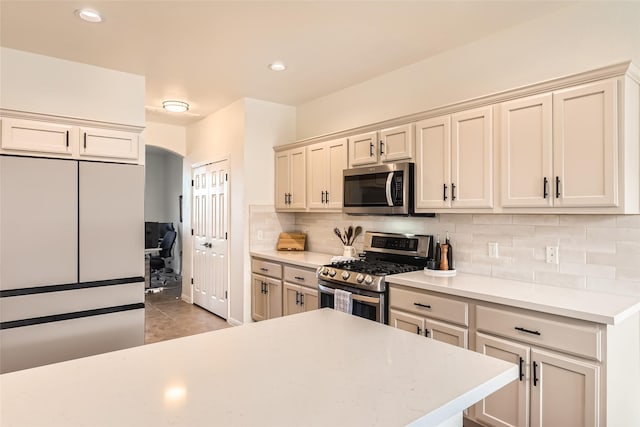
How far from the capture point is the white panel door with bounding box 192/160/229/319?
16.2 ft

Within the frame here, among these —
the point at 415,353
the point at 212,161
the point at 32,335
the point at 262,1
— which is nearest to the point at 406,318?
the point at 415,353

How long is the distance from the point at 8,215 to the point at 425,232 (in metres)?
3.15

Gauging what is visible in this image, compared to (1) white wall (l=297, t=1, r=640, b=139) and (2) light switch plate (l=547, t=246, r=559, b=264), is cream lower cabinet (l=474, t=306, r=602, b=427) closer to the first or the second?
(2) light switch plate (l=547, t=246, r=559, b=264)

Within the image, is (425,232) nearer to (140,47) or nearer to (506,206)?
(506,206)

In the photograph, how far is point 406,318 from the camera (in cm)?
278

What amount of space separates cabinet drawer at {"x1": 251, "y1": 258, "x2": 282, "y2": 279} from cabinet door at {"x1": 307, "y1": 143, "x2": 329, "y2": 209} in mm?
750

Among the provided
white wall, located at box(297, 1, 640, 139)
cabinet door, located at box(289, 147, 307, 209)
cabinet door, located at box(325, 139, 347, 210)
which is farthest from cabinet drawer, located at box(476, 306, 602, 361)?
cabinet door, located at box(289, 147, 307, 209)

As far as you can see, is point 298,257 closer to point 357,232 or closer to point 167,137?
point 357,232

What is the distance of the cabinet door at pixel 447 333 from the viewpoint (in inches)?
95.4

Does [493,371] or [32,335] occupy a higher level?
[493,371]

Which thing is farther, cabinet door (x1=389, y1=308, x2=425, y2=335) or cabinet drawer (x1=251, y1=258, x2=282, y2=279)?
cabinet drawer (x1=251, y1=258, x2=282, y2=279)

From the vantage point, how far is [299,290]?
3.82 m

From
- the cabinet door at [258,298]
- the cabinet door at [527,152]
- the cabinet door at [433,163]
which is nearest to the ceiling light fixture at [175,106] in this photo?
the cabinet door at [258,298]

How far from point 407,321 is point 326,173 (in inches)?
72.5
